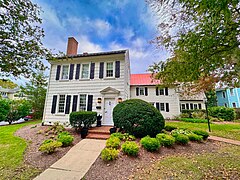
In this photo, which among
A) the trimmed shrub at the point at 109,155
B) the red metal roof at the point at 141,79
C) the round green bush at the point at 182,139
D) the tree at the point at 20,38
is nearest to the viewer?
the tree at the point at 20,38

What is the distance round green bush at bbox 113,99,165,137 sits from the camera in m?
6.08

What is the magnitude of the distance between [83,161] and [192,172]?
3626 millimetres

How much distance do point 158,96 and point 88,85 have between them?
36.6ft

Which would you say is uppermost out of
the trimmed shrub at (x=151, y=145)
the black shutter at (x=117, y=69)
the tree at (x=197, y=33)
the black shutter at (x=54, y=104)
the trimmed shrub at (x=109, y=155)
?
the black shutter at (x=117, y=69)

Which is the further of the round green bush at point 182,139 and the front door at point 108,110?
the front door at point 108,110

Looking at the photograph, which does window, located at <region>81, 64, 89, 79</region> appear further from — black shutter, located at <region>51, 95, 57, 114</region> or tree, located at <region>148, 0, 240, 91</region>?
tree, located at <region>148, 0, 240, 91</region>

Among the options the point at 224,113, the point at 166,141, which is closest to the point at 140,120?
the point at 166,141

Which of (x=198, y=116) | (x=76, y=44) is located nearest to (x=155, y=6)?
(x=76, y=44)

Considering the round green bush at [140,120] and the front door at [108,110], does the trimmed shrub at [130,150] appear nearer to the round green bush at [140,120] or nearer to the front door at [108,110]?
the round green bush at [140,120]

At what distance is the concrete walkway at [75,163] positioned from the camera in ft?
11.6

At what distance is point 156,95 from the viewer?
17.5 meters

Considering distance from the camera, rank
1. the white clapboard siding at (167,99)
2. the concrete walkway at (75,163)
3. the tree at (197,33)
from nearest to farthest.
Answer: the tree at (197,33) → the concrete walkway at (75,163) → the white clapboard siding at (167,99)

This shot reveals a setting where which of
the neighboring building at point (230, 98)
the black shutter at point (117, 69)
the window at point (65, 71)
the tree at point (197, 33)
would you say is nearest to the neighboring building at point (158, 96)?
the black shutter at point (117, 69)

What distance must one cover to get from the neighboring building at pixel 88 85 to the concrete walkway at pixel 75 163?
364 centimetres
